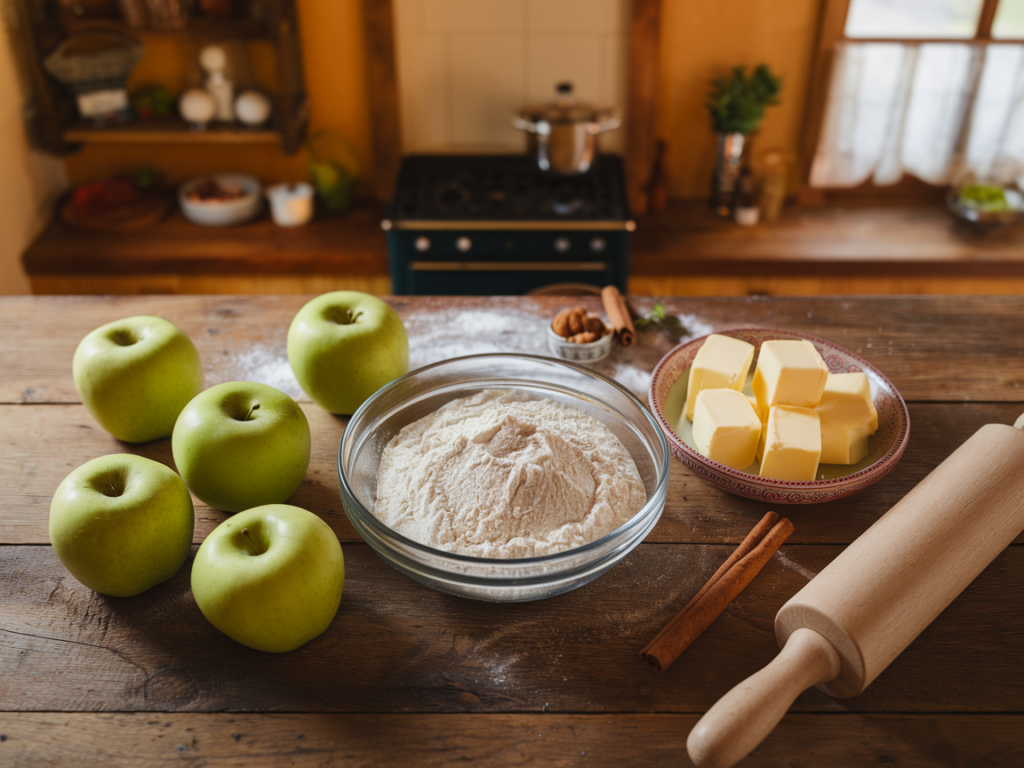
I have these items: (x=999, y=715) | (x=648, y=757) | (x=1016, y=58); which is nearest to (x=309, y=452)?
(x=648, y=757)

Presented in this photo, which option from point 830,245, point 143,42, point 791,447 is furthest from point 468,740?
point 143,42

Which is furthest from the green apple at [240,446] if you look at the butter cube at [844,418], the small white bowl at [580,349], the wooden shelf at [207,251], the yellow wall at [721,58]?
the yellow wall at [721,58]

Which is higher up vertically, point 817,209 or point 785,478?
point 785,478

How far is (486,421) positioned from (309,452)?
0.24 metres

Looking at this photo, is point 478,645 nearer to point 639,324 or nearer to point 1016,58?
point 639,324

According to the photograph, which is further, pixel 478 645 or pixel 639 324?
pixel 639 324

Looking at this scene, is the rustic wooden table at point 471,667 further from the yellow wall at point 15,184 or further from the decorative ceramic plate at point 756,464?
the yellow wall at point 15,184

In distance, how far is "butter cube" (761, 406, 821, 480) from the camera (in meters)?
1.00

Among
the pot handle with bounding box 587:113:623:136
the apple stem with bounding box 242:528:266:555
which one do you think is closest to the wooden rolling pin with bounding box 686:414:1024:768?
the apple stem with bounding box 242:528:266:555

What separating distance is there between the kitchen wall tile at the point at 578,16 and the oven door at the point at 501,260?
29.5 inches

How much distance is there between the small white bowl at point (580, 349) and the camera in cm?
129

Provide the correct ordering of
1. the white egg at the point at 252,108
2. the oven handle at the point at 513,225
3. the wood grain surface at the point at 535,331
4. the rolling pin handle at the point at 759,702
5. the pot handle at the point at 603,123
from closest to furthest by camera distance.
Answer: the rolling pin handle at the point at 759,702 → the wood grain surface at the point at 535,331 → the oven handle at the point at 513,225 → the pot handle at the point at 603,123 → the white egg at the point at 252,108

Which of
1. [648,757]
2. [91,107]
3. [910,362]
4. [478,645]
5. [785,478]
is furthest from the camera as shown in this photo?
[91,107]

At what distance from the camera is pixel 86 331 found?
1.38 meters
